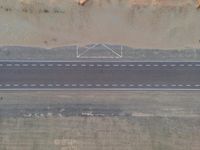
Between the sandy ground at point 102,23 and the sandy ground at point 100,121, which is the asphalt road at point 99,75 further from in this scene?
the sandy ground at point 102,23

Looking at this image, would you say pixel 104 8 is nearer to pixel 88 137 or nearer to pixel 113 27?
pixel 113 27

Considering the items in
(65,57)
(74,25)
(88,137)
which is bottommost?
(88,137)

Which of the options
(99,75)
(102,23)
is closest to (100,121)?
(99,75)

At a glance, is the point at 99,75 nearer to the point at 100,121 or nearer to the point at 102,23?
the point at 100,121

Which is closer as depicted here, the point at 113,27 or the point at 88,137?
the point at 88,137

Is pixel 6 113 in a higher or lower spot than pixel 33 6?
lower

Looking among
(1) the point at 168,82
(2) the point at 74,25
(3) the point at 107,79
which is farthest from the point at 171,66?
(2) the point at 74,25

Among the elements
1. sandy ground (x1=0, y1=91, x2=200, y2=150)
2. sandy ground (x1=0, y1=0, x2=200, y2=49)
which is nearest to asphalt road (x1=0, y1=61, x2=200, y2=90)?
sandy ground (x1=0, y1=91, x2=200, y2=150)
